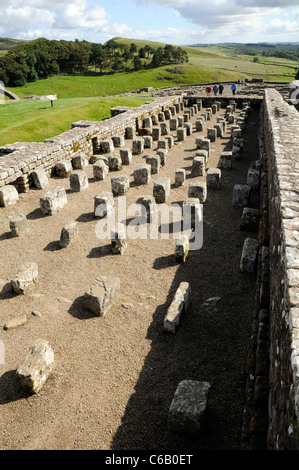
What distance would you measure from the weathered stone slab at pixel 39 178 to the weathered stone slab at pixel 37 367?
8546 millimetres

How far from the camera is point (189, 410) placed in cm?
450

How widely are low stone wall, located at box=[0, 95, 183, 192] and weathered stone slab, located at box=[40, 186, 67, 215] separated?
1941mm

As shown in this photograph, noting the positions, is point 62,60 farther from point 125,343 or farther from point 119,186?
point 125,343

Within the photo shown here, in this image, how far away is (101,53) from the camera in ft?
301

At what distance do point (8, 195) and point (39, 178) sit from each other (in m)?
1.66

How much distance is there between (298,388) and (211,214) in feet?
28.7

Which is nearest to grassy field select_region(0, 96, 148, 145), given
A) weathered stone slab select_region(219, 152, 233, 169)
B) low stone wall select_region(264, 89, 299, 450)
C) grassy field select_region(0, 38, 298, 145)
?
grassy field select_region(0, 38, 298, 145)

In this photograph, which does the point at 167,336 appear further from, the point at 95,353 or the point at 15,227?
the point at 15,227

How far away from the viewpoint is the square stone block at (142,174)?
1339 centimetres

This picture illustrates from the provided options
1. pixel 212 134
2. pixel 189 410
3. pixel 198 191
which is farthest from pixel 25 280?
pixel 212 134

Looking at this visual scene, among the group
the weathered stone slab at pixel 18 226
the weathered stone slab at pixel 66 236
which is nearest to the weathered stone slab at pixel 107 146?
the weathered stone slab at pixel 18 226

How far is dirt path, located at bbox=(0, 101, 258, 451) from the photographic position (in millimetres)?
Answer: 4695

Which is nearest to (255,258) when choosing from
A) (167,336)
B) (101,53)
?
(167,336)

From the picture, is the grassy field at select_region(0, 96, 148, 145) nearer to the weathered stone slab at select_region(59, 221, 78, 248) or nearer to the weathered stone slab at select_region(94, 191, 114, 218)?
the weathered stone slab at select_region(94, 191, 114, 218)
